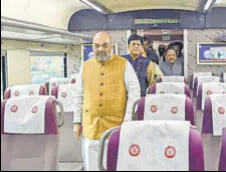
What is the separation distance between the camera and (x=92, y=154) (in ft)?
7.21

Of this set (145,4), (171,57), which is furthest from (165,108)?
(145,4)

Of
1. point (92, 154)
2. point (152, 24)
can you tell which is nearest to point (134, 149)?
point (92, 154)

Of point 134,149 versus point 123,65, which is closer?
point 134,149

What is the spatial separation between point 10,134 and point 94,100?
0.74 metres

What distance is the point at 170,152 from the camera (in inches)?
53.7

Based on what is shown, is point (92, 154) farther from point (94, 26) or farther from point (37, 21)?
point (94, 26)

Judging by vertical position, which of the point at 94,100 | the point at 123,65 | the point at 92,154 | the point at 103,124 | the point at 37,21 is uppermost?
the point at 37,21

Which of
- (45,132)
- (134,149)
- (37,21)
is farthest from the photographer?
(37,21)

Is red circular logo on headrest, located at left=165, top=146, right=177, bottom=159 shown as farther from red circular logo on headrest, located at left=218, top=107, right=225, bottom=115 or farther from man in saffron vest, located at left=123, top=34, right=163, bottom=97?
man in saffron vest, located at left=123, top=34, right=163, bottom=97

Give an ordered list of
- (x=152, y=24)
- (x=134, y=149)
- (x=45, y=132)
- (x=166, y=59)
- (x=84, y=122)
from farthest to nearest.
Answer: (x=152, y=24) → (x=166, y=59) → (x=84, y=122) → (x=45, y=132) → (x=134, y=149)

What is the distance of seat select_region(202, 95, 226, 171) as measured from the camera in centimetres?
214

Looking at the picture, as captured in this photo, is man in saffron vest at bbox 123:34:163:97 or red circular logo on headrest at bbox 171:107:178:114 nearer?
red circular logo on headrest at bbox 171:107:178:114

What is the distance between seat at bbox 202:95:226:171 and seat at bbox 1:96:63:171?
0.83 metres

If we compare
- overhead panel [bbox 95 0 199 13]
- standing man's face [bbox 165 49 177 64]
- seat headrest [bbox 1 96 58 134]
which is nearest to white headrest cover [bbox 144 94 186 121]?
seat headrest [bbox 1 96 58 134]
